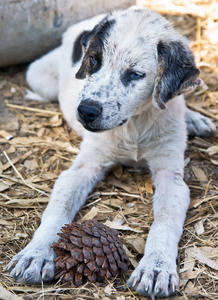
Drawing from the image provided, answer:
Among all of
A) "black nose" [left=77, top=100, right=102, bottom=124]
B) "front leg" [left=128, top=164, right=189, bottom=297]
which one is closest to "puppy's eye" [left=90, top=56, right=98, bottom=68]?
"black nose" [left=77, top=100, right=102, bottom=124]

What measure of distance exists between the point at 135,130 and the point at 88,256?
146 cm

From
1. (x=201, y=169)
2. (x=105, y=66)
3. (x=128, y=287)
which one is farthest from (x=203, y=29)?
(x=128, y=287)

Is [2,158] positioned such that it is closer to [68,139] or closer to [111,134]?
[68,139]

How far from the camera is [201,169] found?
178 inches

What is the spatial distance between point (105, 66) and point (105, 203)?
124 cm

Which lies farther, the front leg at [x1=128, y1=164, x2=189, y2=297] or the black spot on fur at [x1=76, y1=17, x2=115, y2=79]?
the black spot on fur at [x1=76, y1=17, x2=115, y2=79]

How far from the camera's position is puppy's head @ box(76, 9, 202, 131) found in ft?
11.5

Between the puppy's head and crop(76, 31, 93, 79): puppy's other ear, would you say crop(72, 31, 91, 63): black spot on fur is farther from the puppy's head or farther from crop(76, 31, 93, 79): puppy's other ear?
the puppy's head

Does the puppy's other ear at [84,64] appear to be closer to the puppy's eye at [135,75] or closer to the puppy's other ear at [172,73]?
the puppy's eye at [135,75]

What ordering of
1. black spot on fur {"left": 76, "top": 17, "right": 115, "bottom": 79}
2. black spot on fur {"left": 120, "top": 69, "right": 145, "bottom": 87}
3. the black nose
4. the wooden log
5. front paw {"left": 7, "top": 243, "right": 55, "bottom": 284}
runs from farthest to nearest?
the wooden log, black spot on fur {"left": 76, "top": 17, "right": 115, "bottom": 79}, black spot on fur {"left": 120, "top": 69, "right": 145, "bottom": 87}, the black nose, front paw {"left": 7, "top": 243, "right": 55, "bottom": 284}

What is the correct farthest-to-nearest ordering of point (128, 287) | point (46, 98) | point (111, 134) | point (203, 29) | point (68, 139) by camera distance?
point (203, 29), point (46, 98), point (68, 139), point (111, 134), point (128, 287)

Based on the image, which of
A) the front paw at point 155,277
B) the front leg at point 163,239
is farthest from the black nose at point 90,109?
the front paw at point 155,277

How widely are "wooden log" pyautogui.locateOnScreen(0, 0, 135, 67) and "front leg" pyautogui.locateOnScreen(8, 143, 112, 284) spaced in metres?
2.25

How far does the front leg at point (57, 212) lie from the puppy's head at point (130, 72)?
2.25ft
